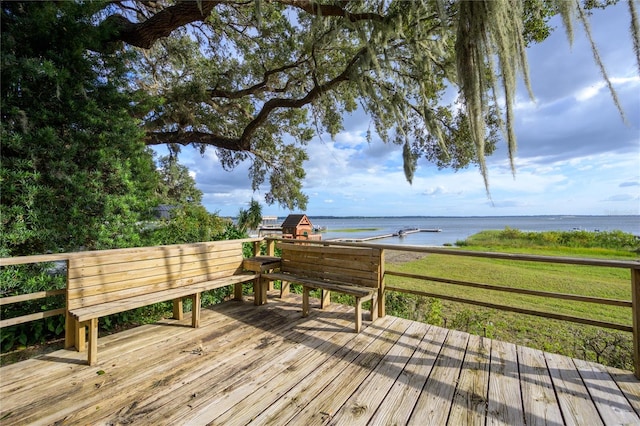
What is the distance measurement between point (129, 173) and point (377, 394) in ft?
11.7

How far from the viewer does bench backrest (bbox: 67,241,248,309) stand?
2516 millimetres

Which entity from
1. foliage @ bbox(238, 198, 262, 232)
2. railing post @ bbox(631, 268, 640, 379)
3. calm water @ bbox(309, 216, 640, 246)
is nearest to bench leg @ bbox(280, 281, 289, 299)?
railing post @ bbox(631, 268, 640, 379)

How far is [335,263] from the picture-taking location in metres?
3.63

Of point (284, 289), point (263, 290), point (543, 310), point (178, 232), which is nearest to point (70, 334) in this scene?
point (263, 290)

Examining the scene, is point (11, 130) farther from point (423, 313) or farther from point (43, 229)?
point (423, 313)

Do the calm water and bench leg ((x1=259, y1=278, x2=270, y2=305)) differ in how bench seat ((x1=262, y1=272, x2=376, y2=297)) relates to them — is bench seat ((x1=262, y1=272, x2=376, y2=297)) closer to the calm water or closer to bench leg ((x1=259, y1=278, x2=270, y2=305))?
bench leg ((x1=259, y1=278, x2=270, y2=305))

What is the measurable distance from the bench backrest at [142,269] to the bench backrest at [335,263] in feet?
2.77

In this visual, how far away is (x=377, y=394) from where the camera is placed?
1970 millimetres

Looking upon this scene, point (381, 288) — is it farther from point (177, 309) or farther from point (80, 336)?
point (80, 336)

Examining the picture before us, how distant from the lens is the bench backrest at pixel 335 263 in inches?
→ 132

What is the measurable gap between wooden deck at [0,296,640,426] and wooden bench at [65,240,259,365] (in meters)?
0.34

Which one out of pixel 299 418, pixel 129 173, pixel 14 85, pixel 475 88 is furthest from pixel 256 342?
pixel 14 85

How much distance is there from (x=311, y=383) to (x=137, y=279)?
217 cm

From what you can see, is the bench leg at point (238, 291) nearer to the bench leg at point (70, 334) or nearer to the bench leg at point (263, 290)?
the bench leg at point (263, 290)
